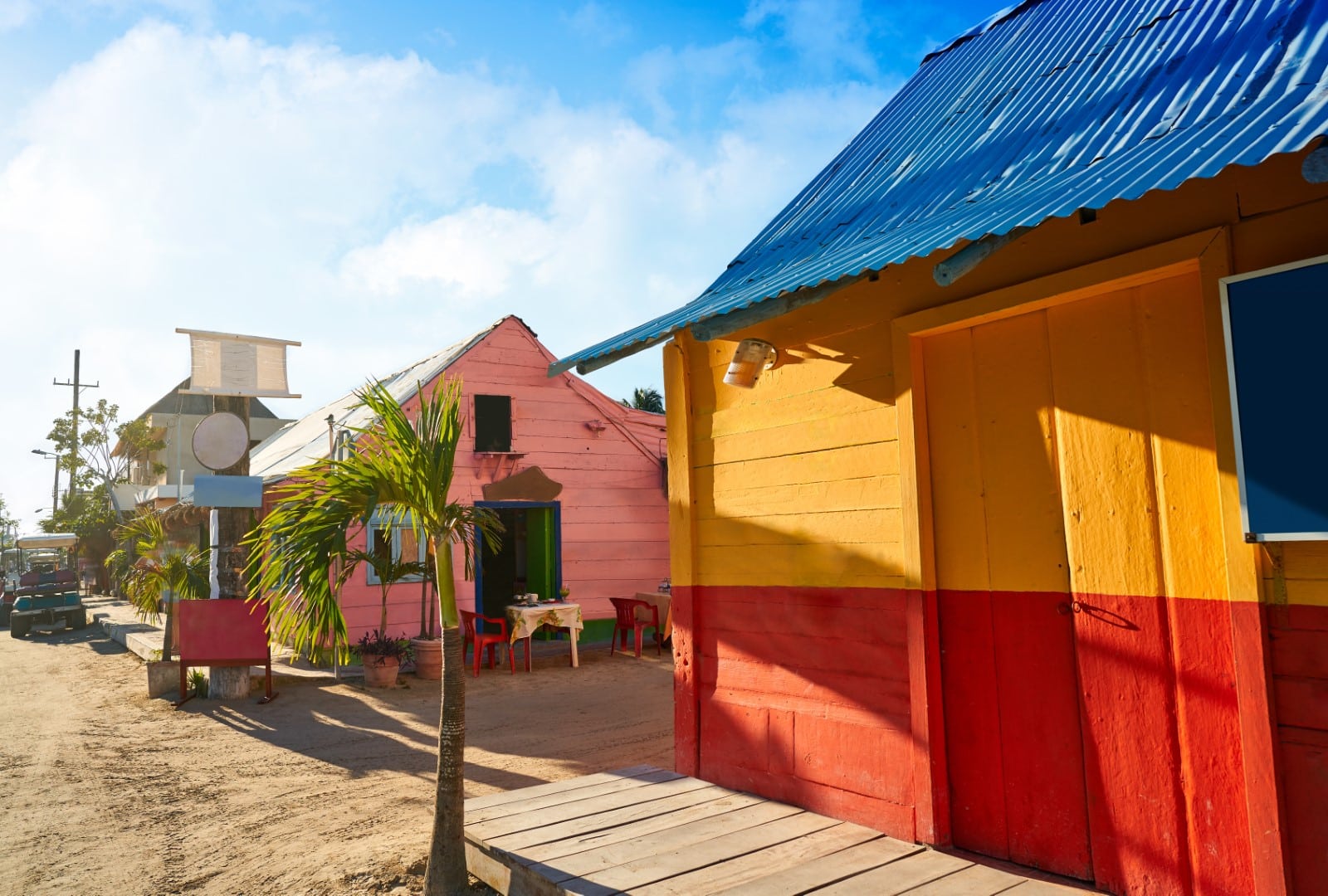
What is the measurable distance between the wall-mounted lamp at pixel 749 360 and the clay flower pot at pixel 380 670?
7.93 meters

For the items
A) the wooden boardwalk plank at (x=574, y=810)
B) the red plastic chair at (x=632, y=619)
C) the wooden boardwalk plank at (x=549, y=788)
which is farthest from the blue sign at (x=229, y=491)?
the wooden boardwalk plank at (x=574, y=810)

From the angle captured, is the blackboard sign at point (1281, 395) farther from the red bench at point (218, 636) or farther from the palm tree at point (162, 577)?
the palm tree at point (162, 577)

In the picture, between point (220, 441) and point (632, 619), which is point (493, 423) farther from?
point (220, 441)

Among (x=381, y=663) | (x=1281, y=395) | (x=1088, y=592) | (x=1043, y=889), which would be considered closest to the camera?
(x=1281, y=395)

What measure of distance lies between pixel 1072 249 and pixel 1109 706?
5.88 ft

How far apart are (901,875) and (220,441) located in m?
9.75

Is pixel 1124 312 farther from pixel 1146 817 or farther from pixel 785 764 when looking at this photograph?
pixel 785 764

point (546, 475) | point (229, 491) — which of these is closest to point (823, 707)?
point (229, 491)

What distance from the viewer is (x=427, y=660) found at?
37.5ft

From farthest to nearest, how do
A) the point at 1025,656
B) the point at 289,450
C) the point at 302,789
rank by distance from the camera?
the point at 289,450
the point at 302,789
the point at 1025,656

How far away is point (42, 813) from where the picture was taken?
18.9 ft

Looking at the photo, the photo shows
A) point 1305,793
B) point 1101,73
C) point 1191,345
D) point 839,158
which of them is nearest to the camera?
point 1305,793

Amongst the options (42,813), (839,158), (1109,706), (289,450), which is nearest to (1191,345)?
(1109,706)

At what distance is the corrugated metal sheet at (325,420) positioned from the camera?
44.9ft
